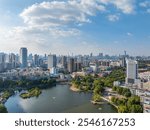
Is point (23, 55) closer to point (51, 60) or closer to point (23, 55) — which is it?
point (23, 55)

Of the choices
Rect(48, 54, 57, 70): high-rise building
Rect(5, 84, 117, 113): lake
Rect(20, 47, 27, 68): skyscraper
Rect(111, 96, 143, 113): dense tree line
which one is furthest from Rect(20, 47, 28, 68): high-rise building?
Rect(111, 96, 143, 113): dense tree line

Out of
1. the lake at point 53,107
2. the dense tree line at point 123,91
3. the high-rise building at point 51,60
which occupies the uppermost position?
the high-rise building at point 51,60

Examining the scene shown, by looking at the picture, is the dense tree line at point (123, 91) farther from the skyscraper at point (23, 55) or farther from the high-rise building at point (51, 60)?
the skyscraper at point (23, 55)

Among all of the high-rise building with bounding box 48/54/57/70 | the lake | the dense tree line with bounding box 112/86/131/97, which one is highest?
the high-rise building with bounding box 48/54/57/70

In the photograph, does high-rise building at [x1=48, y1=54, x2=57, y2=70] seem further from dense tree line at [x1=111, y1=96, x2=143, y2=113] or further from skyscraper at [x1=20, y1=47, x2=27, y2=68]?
Answer: dense tree line at [x1=111, y1=96, x2=143, y2=113]

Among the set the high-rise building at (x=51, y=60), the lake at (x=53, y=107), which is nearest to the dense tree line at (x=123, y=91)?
the lake at (x=53, y=107)

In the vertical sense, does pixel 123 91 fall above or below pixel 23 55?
below

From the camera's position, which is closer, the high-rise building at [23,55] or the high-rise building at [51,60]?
the high-rise building at [23,55]

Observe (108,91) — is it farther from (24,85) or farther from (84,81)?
→ (24,85)

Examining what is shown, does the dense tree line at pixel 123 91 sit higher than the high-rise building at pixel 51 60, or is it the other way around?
the high-rise building at pixel 51 60

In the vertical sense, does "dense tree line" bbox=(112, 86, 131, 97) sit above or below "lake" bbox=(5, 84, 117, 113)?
above

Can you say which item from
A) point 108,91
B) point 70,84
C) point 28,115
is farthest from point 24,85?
point 28,115

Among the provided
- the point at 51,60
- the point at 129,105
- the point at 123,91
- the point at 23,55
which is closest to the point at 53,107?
the point at 23,55
